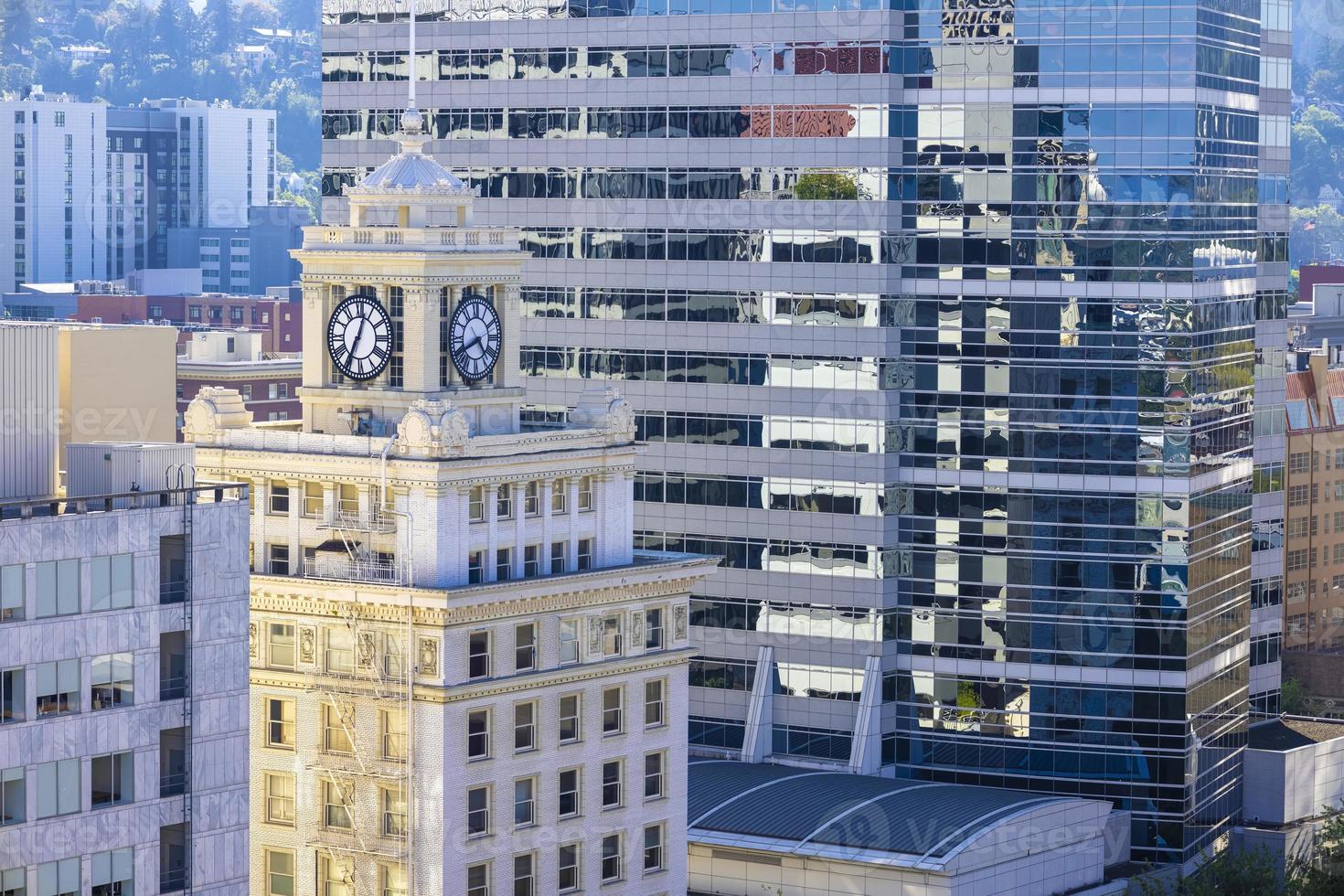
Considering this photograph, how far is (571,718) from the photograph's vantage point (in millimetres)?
108938

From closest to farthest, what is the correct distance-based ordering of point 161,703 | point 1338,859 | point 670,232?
point 161,703
point 1338,859
point 670,232

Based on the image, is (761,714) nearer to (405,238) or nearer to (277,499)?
(277,499)

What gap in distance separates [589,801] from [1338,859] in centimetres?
3932

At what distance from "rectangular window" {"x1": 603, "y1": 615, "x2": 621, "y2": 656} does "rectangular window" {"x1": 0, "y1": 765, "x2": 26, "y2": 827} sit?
31.3m

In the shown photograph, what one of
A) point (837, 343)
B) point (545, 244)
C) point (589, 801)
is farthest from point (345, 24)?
point (589, 801)

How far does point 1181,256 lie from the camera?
440ft

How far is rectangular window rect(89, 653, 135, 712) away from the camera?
85.6m

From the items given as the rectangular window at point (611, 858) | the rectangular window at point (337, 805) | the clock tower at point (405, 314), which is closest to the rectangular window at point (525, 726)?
the rectangular window at point (611, 858)

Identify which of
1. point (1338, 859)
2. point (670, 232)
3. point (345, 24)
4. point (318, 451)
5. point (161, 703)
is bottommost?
point (1338, 859)

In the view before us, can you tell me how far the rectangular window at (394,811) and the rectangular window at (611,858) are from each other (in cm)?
887

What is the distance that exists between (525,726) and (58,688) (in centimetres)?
2565

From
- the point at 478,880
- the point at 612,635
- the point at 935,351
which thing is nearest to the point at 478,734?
the point at 478,880

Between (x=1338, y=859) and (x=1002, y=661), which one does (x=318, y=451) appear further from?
(x=1338, y=859)

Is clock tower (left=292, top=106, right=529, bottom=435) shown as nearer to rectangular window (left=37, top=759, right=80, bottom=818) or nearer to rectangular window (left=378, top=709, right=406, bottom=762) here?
rectangular window (left=378, top=709, right=406, bottom=762)
